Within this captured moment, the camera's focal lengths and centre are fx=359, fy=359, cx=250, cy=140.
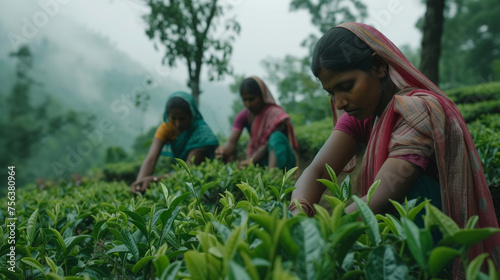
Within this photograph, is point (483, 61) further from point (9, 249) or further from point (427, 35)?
point (9, 249)

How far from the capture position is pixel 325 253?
66 cm

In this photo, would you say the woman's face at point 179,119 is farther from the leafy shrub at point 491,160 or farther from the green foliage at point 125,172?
the green foliage at point 125,172

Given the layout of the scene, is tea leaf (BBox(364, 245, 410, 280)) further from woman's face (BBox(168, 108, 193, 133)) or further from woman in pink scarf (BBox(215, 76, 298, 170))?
woman's face (BBox(168, 108, 193, 133))

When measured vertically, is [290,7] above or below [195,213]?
above

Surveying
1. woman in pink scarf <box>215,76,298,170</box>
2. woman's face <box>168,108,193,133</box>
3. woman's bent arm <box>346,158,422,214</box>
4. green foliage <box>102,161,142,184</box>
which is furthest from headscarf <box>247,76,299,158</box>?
green foliage <box>102,161,142,184</box>

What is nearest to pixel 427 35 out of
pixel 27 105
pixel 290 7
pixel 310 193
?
pixel 310 193

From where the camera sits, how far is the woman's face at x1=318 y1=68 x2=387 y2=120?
1.45 metres

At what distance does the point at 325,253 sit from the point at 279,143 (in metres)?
3.47

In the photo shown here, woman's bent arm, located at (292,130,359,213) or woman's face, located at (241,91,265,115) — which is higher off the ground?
woman's face, located at (241,91,265,115)

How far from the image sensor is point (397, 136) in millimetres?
1314

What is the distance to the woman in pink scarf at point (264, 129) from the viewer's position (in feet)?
13.7

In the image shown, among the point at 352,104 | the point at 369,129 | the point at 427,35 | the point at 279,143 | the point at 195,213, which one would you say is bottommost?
the point at 279,143

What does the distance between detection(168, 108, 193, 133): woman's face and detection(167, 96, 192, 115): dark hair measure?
36mm

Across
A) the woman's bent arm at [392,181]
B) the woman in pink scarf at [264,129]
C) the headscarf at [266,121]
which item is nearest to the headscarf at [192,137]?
the woman in pink scarf at [264,129]
